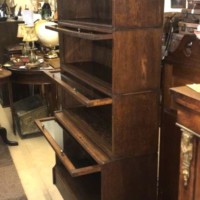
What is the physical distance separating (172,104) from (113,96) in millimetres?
325

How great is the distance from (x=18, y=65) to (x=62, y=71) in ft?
4.40

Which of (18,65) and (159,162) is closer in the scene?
(159,162)

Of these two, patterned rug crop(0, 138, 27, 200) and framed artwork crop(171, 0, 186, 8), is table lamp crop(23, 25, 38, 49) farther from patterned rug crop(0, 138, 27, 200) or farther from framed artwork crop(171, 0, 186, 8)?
framed artwork crop(171, 0, 186, 8)

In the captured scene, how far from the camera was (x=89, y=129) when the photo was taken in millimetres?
1983

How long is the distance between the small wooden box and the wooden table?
8.27 ft

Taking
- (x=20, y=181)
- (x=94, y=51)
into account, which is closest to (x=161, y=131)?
(x=94, y=51)

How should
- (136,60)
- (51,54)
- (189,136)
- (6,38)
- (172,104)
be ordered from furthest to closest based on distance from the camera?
(6,38), (51,54), (172,104), (136,60), (189,136)

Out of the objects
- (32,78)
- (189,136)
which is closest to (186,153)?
(189,136)

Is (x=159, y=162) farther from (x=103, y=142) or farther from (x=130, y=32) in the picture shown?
(x=130, y=32)

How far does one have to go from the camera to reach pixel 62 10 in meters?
2.11

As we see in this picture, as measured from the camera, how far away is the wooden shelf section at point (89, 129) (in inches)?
68.1

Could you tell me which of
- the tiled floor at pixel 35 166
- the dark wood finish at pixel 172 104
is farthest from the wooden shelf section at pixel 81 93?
the tiled floor at pixel 35 166

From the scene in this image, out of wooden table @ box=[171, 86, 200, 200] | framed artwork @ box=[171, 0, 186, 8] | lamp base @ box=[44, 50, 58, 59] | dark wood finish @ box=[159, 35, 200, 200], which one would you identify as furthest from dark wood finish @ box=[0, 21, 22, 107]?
wooden table @ box=[171, 86, 200, 200]

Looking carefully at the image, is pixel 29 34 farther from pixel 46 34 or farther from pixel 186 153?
pixel 186 153
